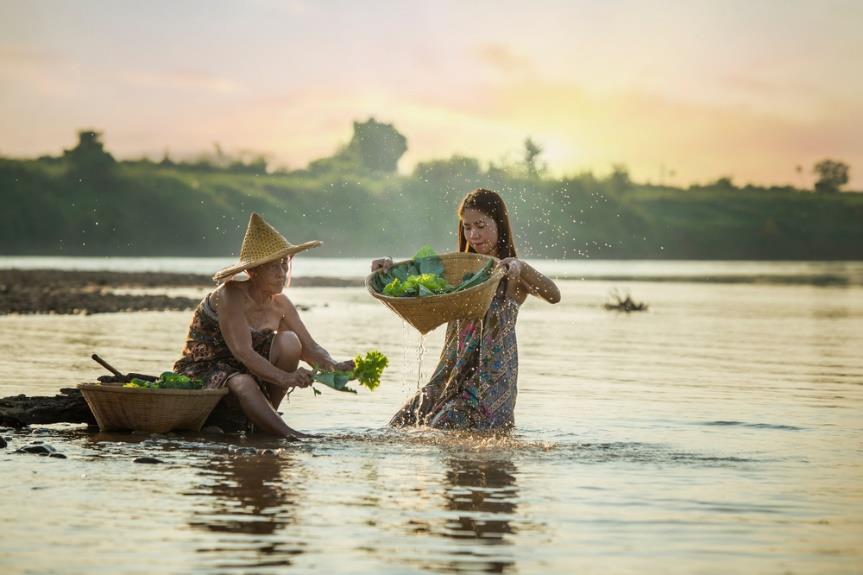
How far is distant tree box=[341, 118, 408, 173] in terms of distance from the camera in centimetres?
11075

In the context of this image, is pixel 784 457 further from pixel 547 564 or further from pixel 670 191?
pixel 670 191

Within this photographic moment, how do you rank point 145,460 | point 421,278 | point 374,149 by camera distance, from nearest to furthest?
1. point 145,460
2. point 421,278
3. point 374,149

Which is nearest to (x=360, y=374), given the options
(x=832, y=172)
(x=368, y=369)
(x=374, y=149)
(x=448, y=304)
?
(x=368, y=369)

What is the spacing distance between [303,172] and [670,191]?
113ft

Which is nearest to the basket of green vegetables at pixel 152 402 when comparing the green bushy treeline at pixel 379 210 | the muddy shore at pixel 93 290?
the muddy shore at pixel 93 290

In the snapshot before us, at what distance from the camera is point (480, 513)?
589 centimetres

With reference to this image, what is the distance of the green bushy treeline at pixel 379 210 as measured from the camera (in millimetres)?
82500

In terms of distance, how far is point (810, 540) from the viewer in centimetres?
557

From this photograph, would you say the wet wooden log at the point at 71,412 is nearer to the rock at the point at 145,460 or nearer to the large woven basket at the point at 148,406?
the large woven basket at the point at 148,406

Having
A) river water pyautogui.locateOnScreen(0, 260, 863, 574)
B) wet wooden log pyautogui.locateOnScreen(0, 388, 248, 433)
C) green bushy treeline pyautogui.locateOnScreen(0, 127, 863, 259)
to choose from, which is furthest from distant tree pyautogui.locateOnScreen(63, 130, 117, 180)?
wet wooden log pyautogui.locateOnScreen(0, 388, 248, 433)

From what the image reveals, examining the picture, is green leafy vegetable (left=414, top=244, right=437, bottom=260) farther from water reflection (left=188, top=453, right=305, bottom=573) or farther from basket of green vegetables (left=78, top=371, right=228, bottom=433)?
water reflection (left=188, top=453, right=305, bottom=573)

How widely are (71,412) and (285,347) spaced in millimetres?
1459

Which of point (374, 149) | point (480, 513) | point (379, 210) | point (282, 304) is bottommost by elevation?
point (480, 513)

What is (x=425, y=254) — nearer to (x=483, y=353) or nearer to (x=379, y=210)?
(x=483, y=353)
